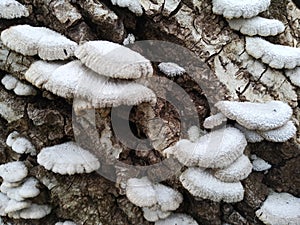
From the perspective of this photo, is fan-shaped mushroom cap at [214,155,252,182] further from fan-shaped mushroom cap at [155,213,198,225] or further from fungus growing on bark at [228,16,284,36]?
fungus growing on bark at [228,16,284,36]

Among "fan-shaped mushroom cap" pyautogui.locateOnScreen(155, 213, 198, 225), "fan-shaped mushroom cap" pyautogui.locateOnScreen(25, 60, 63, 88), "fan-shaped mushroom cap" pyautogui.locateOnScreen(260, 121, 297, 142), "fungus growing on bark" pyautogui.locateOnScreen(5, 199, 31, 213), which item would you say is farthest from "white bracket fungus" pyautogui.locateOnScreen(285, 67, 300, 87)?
"fungus growing on bark" pyautogui.locateOnScreen(5, 199, 31, 213)

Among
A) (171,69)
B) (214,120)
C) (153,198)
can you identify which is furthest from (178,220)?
(171,69)

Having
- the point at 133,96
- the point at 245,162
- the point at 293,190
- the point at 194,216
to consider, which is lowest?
the point at 194,216

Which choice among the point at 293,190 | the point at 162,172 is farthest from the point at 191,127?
the point at 293,190

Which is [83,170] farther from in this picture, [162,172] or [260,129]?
[260,129]

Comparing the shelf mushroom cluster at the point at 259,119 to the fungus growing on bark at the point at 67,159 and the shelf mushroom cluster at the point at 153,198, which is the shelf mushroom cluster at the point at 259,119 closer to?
the shelf mushroom cluster at the point at 153,198

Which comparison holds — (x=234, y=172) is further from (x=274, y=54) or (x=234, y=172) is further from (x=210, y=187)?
(x=274, y=54)
